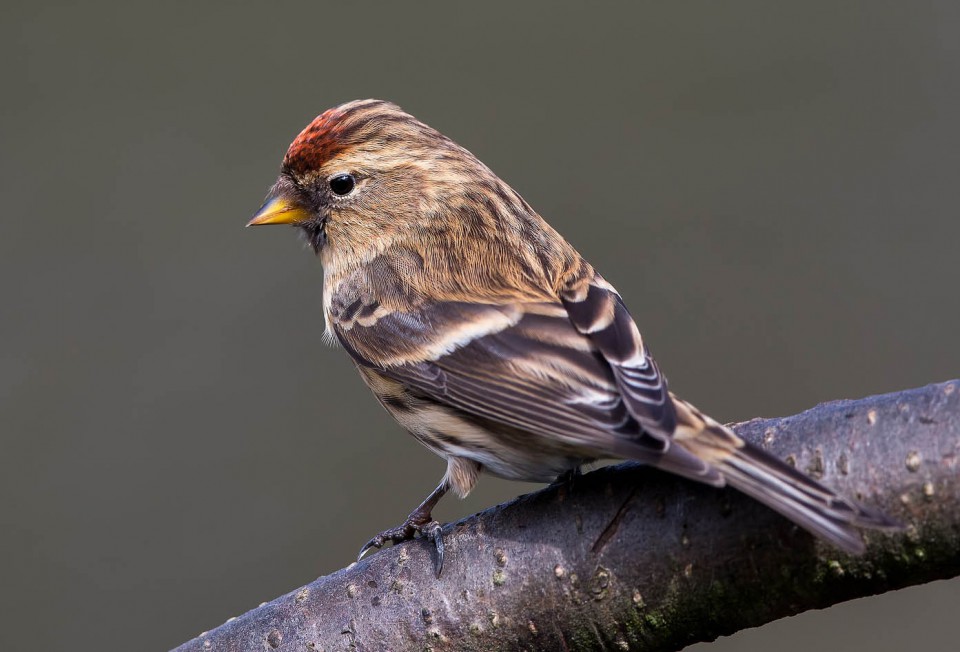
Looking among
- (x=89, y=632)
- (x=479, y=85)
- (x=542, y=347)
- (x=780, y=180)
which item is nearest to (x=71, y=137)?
(x=479, y=85)

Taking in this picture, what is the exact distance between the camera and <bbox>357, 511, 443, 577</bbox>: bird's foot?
7.62ft

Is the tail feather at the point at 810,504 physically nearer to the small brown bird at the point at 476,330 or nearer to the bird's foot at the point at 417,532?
the small brown bird at the point at 476,330

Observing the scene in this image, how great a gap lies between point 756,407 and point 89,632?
303 cm

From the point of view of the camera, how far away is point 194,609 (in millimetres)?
5156

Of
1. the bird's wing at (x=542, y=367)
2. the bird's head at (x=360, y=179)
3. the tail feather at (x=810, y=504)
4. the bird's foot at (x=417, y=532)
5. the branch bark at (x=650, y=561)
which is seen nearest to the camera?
the tail feather at (x=810, y=504)

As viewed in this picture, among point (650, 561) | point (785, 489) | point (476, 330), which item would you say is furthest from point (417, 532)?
point (785, 489)

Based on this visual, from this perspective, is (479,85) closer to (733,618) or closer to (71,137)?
(71,137)

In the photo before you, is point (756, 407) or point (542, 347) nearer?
point (542, 347)

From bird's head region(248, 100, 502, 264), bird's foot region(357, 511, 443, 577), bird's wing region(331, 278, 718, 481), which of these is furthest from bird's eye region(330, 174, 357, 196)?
bird's foot region(357, 511, 443, 577)

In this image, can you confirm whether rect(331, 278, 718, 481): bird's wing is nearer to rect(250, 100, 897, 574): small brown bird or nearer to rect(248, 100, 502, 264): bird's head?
rect(250, 100, 897, 574): small brown bird

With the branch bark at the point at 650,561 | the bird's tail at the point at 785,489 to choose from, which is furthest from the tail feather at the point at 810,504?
the branch bark at the point at 650,561

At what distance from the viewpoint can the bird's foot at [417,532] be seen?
232 centimetres

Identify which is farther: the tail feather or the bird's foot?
the bird's foot

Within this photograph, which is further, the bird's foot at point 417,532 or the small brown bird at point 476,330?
the bird's foot at point 417,532
